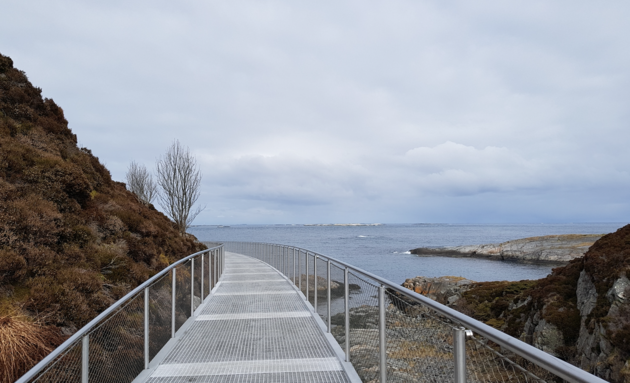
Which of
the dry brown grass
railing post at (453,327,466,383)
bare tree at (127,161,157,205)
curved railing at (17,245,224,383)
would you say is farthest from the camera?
bare tree at (127,161,157,205)

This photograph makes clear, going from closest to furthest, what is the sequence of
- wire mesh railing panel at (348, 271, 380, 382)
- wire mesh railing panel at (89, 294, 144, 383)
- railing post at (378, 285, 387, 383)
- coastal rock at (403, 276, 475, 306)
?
wire mesh railing panel at (89, 294, 144, 383) < railing post at (378, 285, 387, 383) < wire mesh railing panel at (348, 271, 380, 382) < coastal rock at (403, 276, 475, 306)

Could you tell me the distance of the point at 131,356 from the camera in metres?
4.11

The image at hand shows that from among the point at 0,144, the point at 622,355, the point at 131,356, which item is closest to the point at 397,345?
the point at 131,356

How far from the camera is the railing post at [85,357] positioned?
9.67ft

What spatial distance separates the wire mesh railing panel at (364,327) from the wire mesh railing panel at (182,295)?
2.74 m

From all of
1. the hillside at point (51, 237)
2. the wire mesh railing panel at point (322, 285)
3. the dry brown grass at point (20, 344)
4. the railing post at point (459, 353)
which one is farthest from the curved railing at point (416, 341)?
the hillside at point (51, 237)

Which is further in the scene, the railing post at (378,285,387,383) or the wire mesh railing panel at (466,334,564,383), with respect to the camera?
the railing post at (378,285,387,383)

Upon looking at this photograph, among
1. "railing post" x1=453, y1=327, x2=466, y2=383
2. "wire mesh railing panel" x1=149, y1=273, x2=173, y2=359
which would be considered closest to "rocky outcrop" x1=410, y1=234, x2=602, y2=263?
"wire mesh railing panel" x1=149, y1=273, x2=173, y2=359

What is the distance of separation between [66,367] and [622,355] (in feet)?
25.2

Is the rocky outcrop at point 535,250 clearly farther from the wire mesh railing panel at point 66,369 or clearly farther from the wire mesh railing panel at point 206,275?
the wire mesh railing panel at point 66,369

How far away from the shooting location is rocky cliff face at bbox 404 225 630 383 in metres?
6.82

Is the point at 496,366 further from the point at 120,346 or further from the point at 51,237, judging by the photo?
the point at 51,237

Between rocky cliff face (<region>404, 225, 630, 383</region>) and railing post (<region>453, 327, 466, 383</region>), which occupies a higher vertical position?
railing post (<region>453, 327, 466, 383</region>)

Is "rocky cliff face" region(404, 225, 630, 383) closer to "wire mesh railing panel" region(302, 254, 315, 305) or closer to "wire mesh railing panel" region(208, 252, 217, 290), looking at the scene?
"wire mesh railing panel" region(302, 254, 315, 305)
